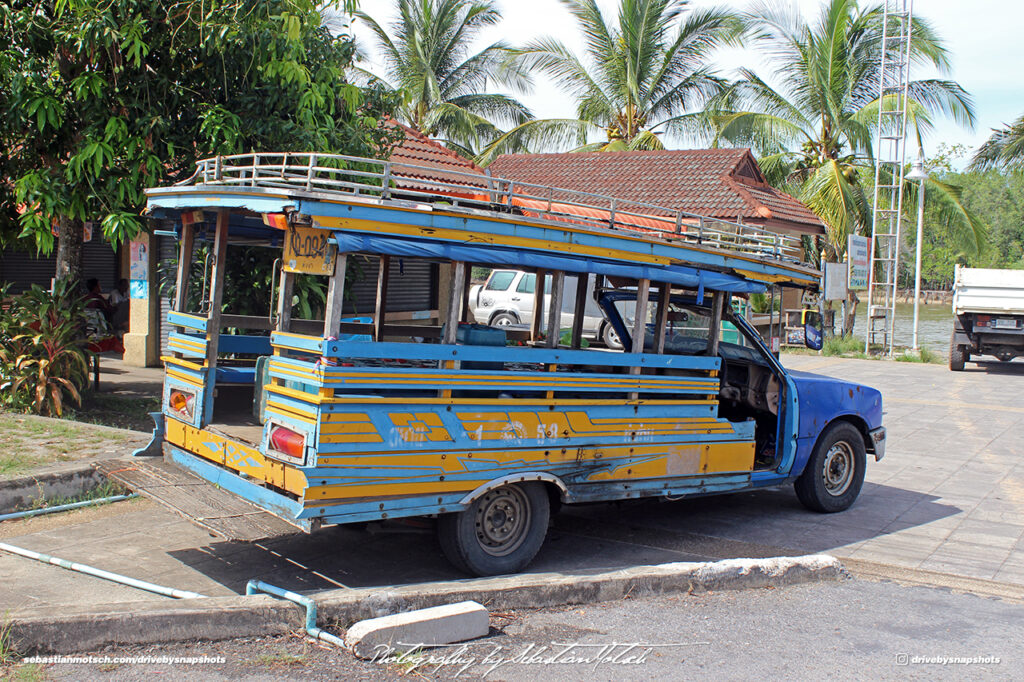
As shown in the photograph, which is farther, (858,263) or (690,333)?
(858,263)

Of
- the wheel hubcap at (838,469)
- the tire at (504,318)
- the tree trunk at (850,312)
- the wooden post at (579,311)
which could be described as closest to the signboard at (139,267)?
the wooden post at (579,311)

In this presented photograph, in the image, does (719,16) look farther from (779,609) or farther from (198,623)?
(198,623)

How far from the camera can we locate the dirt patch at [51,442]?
6711 millimetres

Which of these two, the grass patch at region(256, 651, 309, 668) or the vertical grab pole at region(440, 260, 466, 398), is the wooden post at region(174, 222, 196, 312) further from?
the grass patch at region(256, 651, 309, 668)

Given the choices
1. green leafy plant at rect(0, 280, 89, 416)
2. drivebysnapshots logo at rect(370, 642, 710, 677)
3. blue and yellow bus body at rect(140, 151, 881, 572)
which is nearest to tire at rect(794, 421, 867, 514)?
blue and yellow bus body at rect(140, 151, 881, 572)

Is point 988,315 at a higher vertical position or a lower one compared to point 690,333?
higher

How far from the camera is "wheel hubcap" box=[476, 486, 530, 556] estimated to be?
5.18 meters

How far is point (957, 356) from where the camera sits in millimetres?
18312

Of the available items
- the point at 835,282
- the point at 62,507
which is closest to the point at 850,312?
the point at 835,282

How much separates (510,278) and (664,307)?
1168 centimetres

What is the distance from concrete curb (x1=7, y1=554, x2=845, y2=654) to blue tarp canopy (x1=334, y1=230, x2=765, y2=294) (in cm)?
174

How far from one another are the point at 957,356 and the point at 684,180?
695 centimetres

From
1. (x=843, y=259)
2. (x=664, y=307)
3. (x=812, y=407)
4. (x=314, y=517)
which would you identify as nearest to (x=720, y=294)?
(x=664, y=307)

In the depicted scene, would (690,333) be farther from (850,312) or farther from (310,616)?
(850,312)
